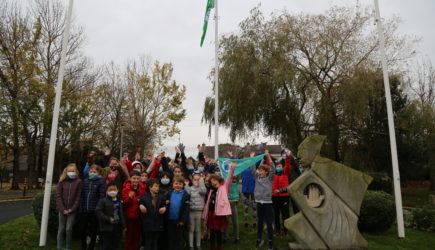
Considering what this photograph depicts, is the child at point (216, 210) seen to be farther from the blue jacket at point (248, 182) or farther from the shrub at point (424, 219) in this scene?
the shrub at point (424, 219)

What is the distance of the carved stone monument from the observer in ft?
18.5

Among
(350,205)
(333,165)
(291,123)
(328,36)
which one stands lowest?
(350,205)

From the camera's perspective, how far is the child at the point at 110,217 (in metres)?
5.66

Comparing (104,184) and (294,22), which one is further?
(294,22)

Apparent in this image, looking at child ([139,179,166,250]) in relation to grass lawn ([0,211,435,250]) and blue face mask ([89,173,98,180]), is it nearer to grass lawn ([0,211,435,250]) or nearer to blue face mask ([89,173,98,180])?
blue face mask ([89,173,98,180])

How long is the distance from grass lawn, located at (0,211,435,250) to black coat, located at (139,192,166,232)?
1579 millimetres

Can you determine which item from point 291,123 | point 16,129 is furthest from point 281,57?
point 16,129

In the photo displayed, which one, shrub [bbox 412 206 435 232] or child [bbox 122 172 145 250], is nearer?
child [bbox 122 172 145 250]

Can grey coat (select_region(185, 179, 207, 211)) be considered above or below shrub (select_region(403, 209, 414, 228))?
above

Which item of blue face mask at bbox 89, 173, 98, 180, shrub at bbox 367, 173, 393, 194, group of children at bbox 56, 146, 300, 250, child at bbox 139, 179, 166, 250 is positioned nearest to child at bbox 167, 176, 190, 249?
group of children at bbox 56, 146, 300, 250

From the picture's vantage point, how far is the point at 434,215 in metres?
9.45

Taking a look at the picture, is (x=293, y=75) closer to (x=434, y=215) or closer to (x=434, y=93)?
(x=434, y=215)

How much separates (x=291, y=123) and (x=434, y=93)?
560 inches

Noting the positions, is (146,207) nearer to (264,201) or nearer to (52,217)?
(264,201)
